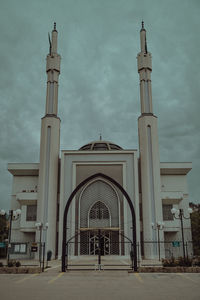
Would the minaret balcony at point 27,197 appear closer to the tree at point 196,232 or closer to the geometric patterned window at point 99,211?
the geometric patterned window at point 99,211

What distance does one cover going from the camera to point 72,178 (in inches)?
1164

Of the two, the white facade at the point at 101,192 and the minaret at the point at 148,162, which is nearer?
the minaret at the point at 148,162

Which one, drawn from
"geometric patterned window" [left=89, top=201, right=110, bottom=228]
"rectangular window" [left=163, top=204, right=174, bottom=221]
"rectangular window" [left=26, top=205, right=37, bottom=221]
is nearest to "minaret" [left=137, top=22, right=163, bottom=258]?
"rectangular window" [left=163, top=204, right=174, bottom=221]

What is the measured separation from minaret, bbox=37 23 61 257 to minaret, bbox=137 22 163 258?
343 inches

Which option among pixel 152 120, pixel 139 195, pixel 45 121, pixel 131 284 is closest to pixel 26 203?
pixel 45 121

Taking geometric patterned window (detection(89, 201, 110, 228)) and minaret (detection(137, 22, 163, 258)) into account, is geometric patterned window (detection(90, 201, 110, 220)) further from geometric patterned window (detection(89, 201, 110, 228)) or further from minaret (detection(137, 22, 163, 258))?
minaret (detection(137, 22, 163, 258))

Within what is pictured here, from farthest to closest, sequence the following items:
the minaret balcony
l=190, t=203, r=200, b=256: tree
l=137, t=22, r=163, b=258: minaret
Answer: l=190, t=203, r=200, b=256: tree
the minaret balcony
l=137, t=22, r=163, b=258: minaret

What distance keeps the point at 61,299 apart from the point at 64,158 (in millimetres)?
23408

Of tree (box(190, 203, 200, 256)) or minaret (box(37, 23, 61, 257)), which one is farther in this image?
tree (box(190, 203, 200, 256))

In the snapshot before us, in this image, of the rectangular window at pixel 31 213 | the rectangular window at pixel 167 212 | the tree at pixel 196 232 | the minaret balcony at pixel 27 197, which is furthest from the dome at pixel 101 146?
the tree at pixel 196 232

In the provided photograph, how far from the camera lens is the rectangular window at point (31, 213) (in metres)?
30.5

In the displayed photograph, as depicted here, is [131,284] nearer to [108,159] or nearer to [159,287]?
[159,287]

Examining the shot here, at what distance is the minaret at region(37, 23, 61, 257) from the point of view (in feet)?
92.8

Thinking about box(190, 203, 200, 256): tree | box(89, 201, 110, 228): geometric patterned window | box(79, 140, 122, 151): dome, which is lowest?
box(190, 203, 200, 256): tree
